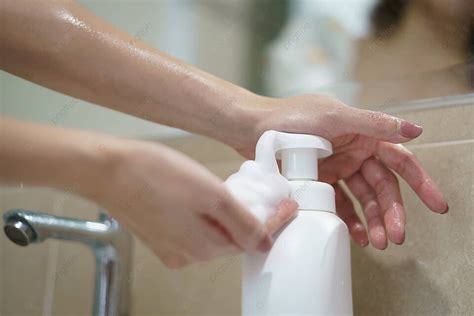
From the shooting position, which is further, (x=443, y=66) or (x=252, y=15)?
(x=252, y=15)

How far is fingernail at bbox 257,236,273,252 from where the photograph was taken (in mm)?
361

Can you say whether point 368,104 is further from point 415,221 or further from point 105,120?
point 105,120

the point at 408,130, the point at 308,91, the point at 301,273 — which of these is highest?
the point at 308,91

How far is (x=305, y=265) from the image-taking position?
0.37 meters

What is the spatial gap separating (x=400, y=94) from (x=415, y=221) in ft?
0.41

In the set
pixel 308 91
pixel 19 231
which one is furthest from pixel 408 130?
pixel 19 231

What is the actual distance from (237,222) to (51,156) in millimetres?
107

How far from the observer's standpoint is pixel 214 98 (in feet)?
1.61

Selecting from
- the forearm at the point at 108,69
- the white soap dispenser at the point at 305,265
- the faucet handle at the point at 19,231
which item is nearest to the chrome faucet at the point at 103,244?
the faucet handle at the point at 19,231

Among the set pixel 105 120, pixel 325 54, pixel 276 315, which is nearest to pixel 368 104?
pixel 325 54

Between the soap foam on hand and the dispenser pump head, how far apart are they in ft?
0.06

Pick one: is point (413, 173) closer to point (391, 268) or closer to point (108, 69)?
point (391, 268)

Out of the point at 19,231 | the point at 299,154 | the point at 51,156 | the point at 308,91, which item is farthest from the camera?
the point at 308,91

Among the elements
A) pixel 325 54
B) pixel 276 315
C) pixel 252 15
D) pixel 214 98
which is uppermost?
pixel 252 15
